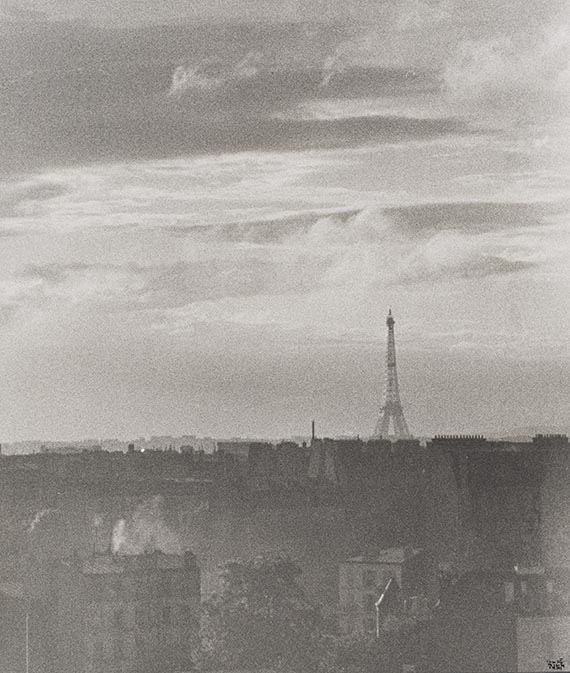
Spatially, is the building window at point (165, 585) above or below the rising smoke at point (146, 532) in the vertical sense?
below

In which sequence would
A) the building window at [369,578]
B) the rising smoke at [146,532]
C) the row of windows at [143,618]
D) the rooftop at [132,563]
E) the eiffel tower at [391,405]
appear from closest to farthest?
the row of windows at [143,618] < the eiffel tower at [391,405] < the rooftop at [132,563] < the building window at [369,578] < the rising smoke at [146,532]

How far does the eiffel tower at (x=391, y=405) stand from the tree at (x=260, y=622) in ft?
8.40

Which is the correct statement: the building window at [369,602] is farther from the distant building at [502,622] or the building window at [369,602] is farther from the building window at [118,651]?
the building window at [118,651]

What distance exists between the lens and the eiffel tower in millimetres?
20984

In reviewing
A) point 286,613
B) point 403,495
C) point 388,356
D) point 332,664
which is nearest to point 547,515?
point 403,495

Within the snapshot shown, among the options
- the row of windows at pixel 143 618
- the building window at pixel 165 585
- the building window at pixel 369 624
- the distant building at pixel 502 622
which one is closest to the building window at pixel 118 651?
the row of windows at pixel 143 618

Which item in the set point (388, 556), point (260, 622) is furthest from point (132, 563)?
point (388, 556)

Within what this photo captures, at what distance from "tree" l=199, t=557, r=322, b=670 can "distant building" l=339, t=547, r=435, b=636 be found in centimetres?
47

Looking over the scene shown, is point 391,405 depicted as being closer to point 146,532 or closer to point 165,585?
point 146,532

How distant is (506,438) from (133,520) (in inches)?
255

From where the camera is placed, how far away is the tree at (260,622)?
18594 mm

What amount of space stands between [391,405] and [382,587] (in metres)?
5.63

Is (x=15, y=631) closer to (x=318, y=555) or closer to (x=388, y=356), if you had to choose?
(x=388, y=356)

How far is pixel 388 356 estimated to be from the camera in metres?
23.2
